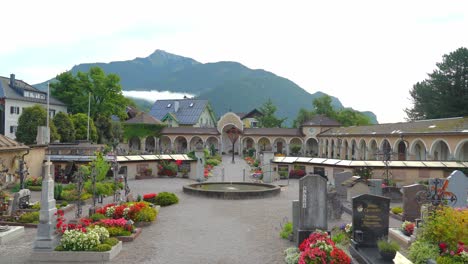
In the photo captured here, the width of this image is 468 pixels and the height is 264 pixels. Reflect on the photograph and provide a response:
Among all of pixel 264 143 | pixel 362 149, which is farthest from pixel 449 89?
pixel 264 143

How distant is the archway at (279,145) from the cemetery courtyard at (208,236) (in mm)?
44938

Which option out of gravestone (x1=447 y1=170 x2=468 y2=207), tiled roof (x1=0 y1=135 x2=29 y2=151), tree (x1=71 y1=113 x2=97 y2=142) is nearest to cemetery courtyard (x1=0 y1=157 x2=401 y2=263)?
gravestone (x1=447 y1=170 x2=468 y2=207)

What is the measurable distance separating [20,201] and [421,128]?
116 feet

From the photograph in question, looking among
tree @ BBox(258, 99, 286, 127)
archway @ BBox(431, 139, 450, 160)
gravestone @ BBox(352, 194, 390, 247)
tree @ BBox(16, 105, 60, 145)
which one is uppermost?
tree @ BBox(258, 99, 286, 127)

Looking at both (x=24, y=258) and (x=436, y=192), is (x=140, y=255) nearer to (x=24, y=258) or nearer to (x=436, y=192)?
(x=24, y=258)

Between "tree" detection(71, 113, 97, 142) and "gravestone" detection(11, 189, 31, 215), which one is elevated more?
"tree" detection(71, 113, 97, 142)

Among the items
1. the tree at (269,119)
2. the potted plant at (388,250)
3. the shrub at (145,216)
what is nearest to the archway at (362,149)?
Answer: the tree at (269,119)

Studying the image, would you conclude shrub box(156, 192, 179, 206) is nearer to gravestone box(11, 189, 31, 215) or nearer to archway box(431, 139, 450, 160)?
gravestone box(11, 189, 31, 215)

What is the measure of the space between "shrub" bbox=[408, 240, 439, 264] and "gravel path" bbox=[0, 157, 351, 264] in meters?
3.55

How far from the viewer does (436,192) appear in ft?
39.4

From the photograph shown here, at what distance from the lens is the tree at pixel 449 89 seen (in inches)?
1986

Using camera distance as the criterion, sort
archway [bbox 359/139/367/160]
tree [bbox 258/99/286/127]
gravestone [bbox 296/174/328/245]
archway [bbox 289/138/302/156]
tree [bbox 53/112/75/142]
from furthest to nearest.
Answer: tree [bbox 258/99/286/127], archway [bbox 289/138/302/156], archway [bbox 359/139/367/160], tree [bbox 53/112/75/142], gravestone [bbox 296/174/328/245]

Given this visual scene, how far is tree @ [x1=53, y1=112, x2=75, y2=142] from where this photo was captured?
44.4 m

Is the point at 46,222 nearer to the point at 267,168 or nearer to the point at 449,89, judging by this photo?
the point at 267,168
